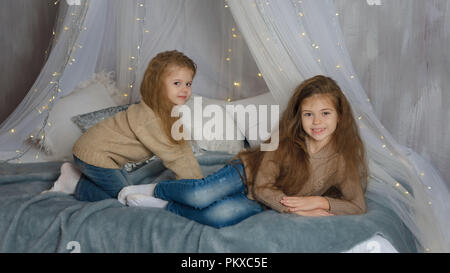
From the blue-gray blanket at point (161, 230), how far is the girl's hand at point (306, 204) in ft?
0.16

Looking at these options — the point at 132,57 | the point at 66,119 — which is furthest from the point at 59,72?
the point at 132,57

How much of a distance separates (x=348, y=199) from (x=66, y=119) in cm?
171

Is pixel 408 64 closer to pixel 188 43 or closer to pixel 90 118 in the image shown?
pixel 188 43

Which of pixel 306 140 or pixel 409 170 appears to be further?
pixel 409 170

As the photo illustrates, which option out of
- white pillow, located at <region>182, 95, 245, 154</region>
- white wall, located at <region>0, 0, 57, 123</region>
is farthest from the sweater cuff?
white wall, located at <region>0, 0, 57, 123</region>

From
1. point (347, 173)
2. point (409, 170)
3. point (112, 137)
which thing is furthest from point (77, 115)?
point (409, 170)

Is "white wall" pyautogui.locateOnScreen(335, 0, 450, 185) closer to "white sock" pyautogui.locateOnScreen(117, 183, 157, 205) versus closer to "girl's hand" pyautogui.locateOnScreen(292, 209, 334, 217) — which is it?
"girl's hand" pyautogui.locateOnScreen(292, 209, 334, 217)

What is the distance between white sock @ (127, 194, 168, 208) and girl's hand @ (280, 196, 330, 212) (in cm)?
52

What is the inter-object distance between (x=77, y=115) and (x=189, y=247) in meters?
1.45

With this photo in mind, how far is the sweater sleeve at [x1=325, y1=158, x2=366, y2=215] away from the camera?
5.89 feet

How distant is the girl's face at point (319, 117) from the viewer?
6.20ft
